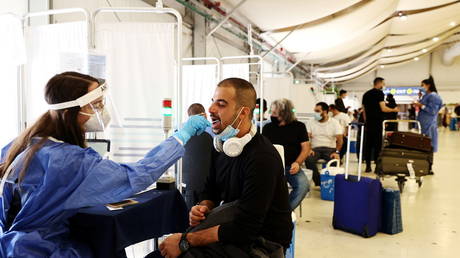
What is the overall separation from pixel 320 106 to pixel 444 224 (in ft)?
6.97

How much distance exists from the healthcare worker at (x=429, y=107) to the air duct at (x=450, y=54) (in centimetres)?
1273

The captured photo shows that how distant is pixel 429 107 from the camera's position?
6.24m

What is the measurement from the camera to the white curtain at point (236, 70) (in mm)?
4363

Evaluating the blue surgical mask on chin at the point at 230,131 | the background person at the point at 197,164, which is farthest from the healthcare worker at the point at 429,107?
the blue surgical mask on chin at the point at 230,131

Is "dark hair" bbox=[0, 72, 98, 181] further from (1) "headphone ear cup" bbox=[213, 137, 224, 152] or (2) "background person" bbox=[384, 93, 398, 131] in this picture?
(2) "background person" bbox=[384, 93, 398, 131]

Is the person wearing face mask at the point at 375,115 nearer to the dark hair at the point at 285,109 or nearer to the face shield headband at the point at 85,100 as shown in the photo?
the dark hair at the point at 285,109

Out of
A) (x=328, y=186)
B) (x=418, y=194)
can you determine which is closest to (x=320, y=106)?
(x=328, y=186)

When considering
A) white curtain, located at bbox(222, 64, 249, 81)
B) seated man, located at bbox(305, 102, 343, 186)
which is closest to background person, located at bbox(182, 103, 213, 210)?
white curtain, located at bbox(222, 64, 249, 81)

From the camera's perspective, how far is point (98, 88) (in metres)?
1.53

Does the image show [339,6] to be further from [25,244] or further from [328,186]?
[25,244]

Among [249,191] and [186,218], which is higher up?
[249,191]

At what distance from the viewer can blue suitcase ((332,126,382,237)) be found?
10.1ft

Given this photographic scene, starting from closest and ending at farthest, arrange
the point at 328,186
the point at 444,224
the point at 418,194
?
the point at 444,224 → the point at 328,186 → the point at 418,194

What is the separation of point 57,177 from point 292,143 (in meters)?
2.39
